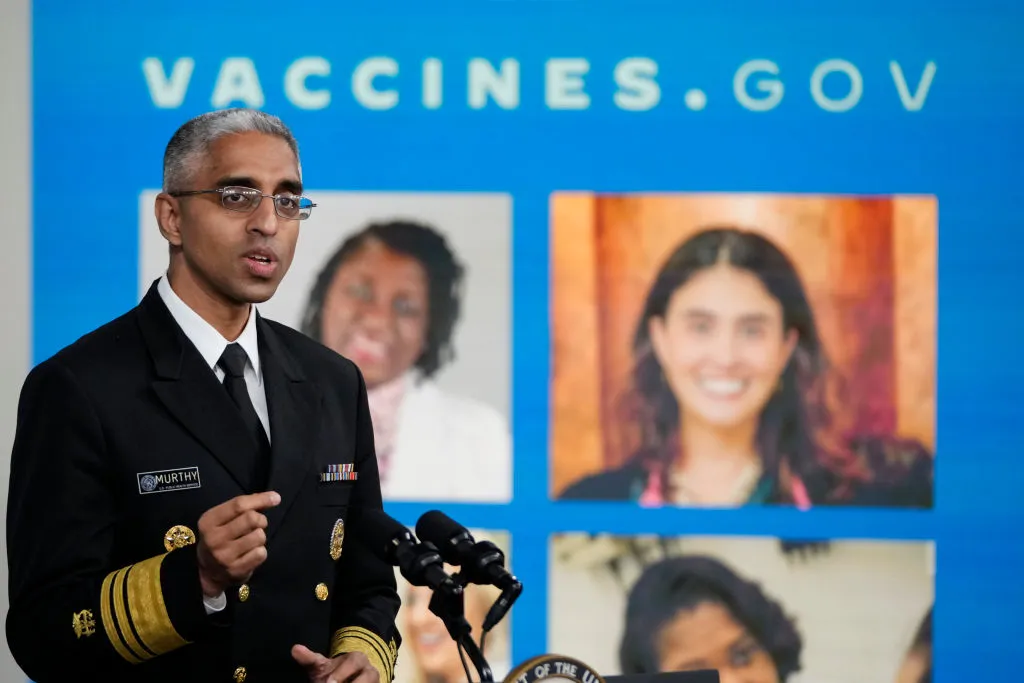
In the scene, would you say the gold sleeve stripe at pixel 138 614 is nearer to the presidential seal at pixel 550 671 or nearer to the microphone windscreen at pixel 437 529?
the microphone windscreen at pixel 437 529

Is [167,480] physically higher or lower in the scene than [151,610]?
higher

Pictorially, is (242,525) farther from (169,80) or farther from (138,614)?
(169,80)

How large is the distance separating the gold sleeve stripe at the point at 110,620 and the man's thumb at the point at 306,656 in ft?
0.72

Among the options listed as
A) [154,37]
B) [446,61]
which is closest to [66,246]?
[154,37]

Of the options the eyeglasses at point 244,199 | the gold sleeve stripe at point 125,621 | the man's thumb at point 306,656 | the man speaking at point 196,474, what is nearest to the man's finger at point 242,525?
the man speaking at point 196,474

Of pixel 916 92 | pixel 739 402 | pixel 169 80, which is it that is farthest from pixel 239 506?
pixel 916 92

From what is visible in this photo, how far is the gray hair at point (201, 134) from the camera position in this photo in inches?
73.3

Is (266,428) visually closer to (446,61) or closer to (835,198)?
(446,61)

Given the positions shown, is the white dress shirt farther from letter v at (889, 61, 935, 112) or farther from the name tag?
letter v at (889, 61, 935, 112)

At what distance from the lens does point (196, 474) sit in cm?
178

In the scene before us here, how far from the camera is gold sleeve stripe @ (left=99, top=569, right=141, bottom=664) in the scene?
1.60m

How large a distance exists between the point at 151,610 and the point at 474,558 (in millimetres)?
464

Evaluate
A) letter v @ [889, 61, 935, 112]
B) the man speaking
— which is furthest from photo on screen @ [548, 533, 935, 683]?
the man speaking

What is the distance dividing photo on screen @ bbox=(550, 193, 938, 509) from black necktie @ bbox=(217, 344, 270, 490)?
1355 millimetres
